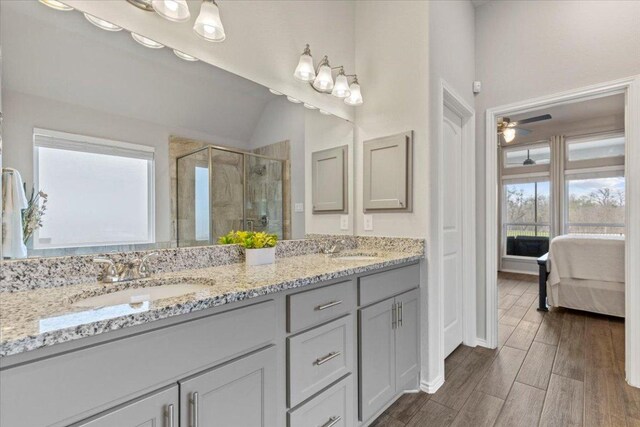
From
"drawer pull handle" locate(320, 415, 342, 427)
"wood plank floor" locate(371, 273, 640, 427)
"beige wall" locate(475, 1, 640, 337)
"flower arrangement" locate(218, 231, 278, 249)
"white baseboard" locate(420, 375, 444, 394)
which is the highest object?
"beige wall" locate(475, 1, 640, 337)

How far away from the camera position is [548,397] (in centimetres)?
199

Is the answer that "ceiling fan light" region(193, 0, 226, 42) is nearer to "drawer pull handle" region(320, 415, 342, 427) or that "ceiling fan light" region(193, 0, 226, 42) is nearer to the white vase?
the white vase

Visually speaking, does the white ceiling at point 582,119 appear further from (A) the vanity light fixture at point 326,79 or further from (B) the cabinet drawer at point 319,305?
(B) the cabinet drawer at point 319,305

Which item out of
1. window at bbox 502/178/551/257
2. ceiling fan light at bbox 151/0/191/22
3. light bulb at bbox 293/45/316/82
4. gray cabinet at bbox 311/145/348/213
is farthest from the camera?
window at bbox 502/178/551/257

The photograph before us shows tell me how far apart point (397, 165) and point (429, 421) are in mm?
1577

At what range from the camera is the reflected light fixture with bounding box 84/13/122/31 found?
1244 millimetres

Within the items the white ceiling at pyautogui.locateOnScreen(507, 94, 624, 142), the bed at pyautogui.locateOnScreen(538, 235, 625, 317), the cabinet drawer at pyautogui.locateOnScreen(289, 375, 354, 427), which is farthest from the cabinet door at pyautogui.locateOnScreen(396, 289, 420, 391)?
the white ceiling at pyautogui.locateOnScreen(507, 94, 624, 142)

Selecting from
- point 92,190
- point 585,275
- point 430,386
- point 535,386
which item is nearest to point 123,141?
point 92,190

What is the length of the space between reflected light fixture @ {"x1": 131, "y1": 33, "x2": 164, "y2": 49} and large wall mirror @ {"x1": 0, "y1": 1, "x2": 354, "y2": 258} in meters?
0.01

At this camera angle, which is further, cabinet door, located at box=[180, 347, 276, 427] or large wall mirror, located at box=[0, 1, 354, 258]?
large wall mirror, located at box=[0, 1, 354, 258]

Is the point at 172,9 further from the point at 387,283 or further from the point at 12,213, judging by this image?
the point at 387,283

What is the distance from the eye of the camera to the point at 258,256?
1.63 meters

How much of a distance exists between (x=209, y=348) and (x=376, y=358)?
1.02 meters

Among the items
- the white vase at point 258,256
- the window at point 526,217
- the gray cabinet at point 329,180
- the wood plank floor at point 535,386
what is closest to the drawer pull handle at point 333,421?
the wood plank floor at point 535,386
